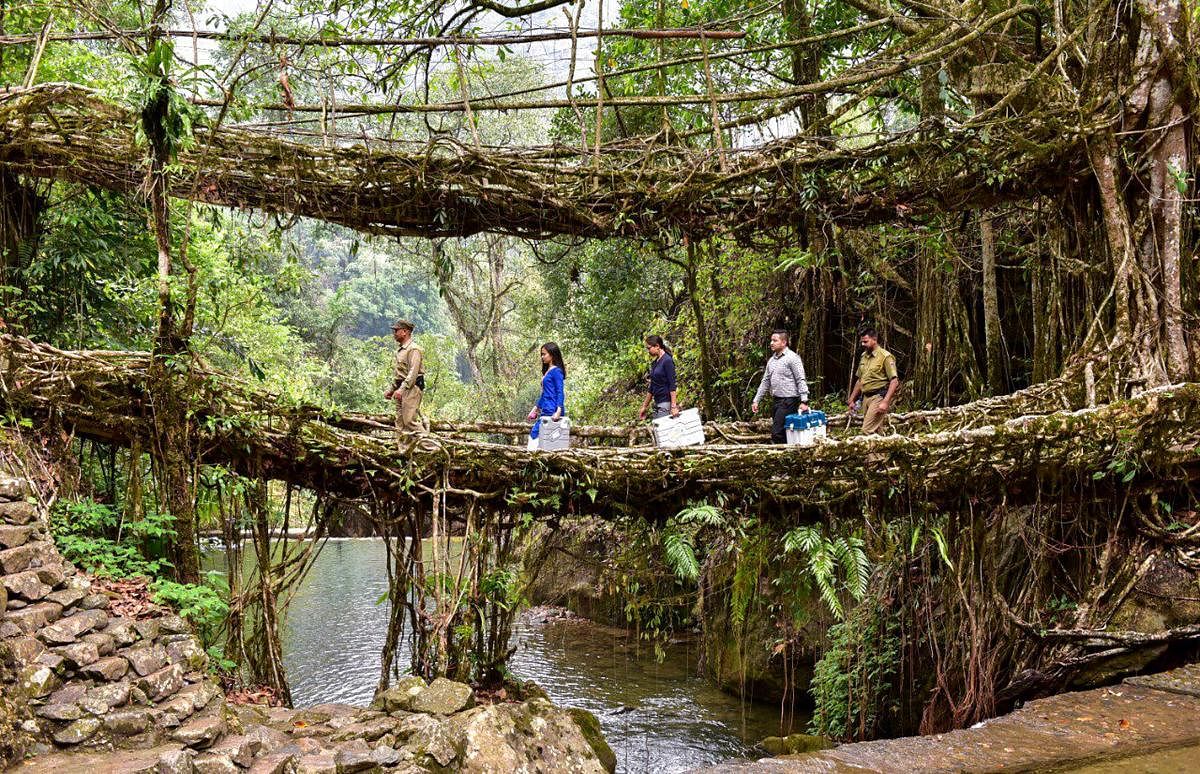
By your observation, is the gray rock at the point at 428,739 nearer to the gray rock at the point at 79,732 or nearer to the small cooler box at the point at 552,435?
the gray rock at the point at 79,732

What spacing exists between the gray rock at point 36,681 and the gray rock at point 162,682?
41 cm

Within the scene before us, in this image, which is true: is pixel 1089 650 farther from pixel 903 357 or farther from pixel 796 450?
pixel 903 357

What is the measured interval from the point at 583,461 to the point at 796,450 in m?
1.59

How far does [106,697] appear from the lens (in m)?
4.30

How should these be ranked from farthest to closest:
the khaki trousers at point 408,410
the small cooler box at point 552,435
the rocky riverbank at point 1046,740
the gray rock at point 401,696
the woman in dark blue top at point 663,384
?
the woman in dark blue top at point 663,384 → the small cooler box at point 552,435 → the khaki trousers at point 408,410 → the gray rock at point 401,696 → the rocky riverbank at point 1046,740

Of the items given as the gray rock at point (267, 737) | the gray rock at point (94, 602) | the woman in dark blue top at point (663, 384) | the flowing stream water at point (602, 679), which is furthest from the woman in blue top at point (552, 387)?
the gray rock at point (94, 602)

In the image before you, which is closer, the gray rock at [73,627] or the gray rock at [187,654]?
Result: the gray rock at [73,627]

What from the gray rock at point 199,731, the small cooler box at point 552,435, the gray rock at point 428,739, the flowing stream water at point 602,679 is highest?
the small cooler box at point 552,435

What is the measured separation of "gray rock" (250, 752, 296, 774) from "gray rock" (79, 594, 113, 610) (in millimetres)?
1523

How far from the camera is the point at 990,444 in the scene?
18.3ft

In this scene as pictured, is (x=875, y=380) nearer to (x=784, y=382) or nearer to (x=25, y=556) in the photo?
(x=784, y=382)

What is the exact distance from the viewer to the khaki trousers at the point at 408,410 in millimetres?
6203

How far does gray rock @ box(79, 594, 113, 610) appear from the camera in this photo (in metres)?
4.80

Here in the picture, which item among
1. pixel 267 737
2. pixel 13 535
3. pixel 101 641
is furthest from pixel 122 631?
Answer: pixel 267 737
